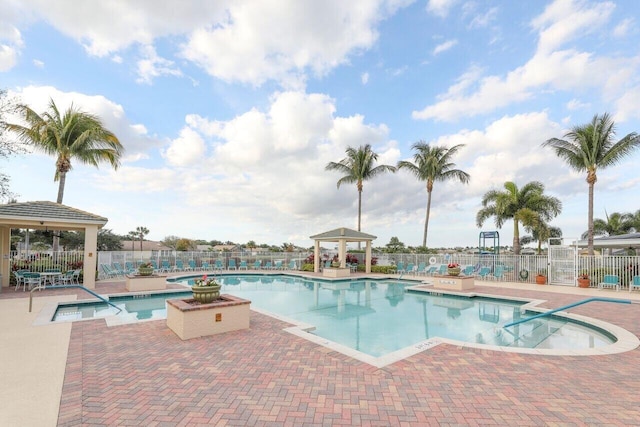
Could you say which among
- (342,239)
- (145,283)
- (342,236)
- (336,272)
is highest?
(342,236)

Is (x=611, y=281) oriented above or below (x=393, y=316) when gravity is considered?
above

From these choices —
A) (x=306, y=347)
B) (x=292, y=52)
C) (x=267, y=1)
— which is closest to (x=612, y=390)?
(x=306, y=347)

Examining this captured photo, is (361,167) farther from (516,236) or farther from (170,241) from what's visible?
(170,241)

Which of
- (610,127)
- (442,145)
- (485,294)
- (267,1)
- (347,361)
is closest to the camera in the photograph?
(347,361)

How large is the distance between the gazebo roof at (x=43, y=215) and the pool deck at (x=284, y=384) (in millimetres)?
7357

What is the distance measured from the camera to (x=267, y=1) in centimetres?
824

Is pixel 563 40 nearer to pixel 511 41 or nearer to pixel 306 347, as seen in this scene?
pixel 511 41

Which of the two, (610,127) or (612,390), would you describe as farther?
(610,127)

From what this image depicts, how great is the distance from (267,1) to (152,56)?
17.6 ft

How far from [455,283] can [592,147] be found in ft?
34.1

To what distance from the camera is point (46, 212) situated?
11.8 meters

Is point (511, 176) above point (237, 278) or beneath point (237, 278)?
above

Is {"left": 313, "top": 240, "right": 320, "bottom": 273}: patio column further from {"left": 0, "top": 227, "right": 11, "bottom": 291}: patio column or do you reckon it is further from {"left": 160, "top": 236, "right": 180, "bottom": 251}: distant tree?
{"left": 160, "top": 236, "right": 180, "bottom": 251}: distant tree

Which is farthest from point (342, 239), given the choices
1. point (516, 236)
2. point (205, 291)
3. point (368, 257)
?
point (516, 236)
